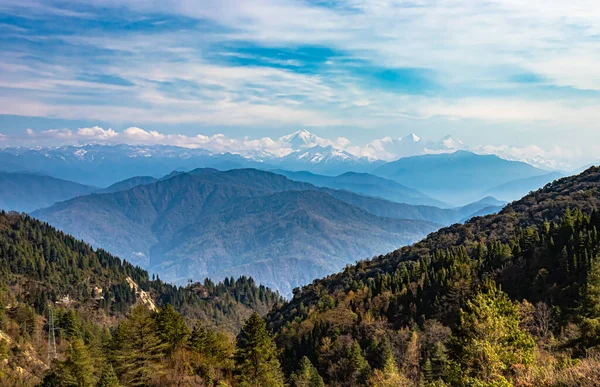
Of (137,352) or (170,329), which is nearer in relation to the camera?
(137,352)

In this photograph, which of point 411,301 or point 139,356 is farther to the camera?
point 411,301

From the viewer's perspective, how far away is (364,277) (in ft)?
429

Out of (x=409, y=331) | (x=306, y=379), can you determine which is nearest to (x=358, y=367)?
(x=306, y=379)

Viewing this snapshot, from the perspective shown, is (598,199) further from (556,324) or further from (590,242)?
(556,324)

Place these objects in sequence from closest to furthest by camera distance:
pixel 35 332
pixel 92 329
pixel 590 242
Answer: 1. pixel 590 242
2. pixel 35 332
3. pixel 92 329

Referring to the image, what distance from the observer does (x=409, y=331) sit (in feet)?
225

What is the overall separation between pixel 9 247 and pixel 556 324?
184m

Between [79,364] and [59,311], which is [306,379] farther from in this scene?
[59,311]

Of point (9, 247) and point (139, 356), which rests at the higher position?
point (9, 247)

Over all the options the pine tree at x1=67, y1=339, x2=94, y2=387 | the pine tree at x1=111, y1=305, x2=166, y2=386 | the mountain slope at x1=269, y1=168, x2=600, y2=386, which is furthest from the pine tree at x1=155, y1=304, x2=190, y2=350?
the mountain slope at x1=269, y1=168, x2=600, y2=386

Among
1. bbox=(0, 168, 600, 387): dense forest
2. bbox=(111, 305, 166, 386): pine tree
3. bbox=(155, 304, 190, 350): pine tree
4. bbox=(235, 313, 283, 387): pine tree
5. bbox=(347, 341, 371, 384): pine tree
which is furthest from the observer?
bbox=(347, 341, 371, 384): pine tree

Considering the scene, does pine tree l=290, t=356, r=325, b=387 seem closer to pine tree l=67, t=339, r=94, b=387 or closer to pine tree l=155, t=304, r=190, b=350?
pine tree l=155, t=304, r=190, b=350

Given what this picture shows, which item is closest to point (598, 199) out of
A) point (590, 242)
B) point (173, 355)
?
point (590, 242)

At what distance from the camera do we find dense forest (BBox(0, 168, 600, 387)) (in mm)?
30266
